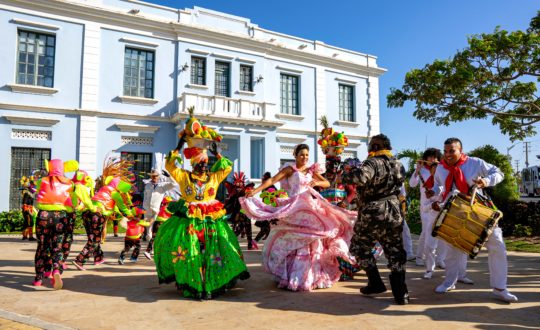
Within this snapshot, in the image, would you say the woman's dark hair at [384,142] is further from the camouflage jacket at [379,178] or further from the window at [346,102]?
the window at [346,102]

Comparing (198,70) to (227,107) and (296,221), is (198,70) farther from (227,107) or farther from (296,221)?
(296,221)

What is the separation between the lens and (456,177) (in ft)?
15.8

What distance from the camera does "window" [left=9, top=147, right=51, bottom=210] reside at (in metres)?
14.4

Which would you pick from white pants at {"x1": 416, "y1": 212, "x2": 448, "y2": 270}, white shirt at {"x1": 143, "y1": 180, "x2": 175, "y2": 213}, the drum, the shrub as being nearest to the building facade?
the shrub

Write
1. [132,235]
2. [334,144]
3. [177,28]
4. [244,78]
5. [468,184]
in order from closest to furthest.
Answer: [468,184] → [334,144] → [132,235] → [177,28] → [244,78]

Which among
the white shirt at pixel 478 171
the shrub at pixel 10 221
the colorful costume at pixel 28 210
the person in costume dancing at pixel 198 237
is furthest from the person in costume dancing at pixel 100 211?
the shrub at pixel 10 221

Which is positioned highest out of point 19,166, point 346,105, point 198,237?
point 346,105

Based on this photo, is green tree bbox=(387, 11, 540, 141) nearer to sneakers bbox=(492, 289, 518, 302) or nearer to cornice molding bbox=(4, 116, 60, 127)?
sneakers bbox=(492, 289, 518, 302)

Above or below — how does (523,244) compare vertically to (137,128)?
below

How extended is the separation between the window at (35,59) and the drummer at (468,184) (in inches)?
606

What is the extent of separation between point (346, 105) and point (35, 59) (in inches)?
629

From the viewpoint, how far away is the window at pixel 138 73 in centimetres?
1656

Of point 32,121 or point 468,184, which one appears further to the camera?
point 32,121

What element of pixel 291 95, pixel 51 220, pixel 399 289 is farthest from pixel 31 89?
pixel 399 289
